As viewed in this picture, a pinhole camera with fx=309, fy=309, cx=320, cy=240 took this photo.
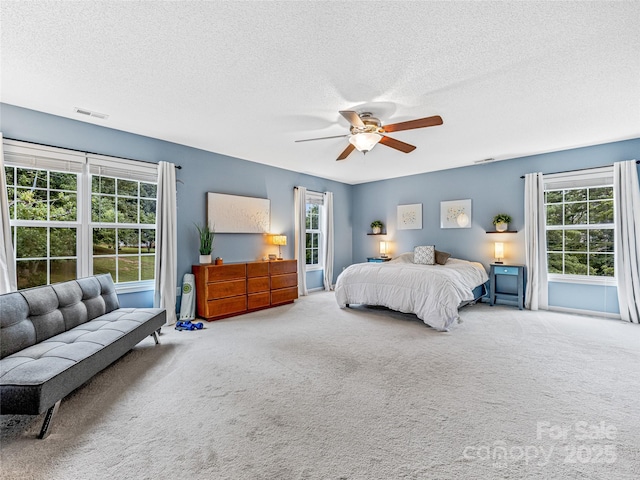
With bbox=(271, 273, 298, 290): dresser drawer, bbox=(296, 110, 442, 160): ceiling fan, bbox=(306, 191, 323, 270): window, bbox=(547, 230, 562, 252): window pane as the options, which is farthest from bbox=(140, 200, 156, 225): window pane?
bbox=(547, 230, 562, 252): window pane

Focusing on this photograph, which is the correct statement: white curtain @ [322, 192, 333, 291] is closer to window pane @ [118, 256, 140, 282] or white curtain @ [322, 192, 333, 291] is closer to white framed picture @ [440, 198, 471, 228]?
white framed picture @ [440, 198, 471, 228]

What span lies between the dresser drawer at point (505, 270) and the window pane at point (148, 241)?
5707 mm

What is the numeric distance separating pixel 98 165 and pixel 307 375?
3623 mm

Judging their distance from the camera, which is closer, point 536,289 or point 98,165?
point 98,165

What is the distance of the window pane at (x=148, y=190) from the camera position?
4.44 metres

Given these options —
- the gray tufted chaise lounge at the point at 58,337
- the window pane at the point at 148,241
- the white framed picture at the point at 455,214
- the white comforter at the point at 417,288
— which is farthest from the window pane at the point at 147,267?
the white framed picture at the point at 455,214

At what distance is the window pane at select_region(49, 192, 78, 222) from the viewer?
364 centimetres

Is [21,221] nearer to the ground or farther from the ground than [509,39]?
nearer to the ground

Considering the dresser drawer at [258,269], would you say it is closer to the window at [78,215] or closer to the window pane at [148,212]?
the window at [78,215]

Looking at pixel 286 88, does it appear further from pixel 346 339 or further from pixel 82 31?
pixel 346 339

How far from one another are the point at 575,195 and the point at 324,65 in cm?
500

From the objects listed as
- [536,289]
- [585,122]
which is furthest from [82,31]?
[536,289]

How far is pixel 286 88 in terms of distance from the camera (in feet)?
9.56

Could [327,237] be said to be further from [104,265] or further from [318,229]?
[104,265]
